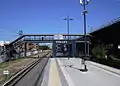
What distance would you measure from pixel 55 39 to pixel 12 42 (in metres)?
13.3

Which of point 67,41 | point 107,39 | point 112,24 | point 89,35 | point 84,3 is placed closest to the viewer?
point 84,3

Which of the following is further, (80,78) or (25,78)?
(25,78)

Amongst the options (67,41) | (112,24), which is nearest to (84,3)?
(112,24)

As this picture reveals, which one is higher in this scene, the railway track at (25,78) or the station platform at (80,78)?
the station platform at (80,78)

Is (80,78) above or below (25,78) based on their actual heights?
above

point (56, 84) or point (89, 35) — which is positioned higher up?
point (89, 35)

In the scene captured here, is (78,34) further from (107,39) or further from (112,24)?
(112,24)

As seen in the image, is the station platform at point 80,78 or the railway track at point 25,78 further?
the railway track at point 25,78

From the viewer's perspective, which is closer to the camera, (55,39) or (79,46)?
(55,39)

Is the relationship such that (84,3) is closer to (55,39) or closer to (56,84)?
(56,84)

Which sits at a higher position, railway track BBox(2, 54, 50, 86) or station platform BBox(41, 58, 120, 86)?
station platform BBox(41, 58, 120, 86)

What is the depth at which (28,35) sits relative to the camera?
280 ft

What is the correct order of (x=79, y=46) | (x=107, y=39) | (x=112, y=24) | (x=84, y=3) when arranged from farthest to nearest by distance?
(x=79, y=46) → (x=107, y=39) → (x=112, y=24) → (x=84, y=3)

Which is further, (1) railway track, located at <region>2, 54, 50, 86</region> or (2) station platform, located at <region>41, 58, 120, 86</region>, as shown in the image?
(1) railway track, located at <region>2, 54, 50, 86</region>
